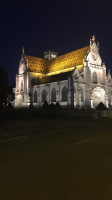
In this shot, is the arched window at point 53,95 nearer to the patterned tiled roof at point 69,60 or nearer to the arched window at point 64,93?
the arched window at point 64,93

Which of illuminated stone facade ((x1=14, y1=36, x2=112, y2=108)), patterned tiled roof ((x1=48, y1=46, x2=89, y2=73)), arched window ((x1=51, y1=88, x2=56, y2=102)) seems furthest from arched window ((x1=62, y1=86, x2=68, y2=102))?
patterned tiled roof ((x1=48, y1=46, x2=89, y2=73))

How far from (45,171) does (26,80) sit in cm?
6203

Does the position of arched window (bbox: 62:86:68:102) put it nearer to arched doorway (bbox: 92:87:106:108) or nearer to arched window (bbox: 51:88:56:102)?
arched window (bbox: 51:88:56:102)

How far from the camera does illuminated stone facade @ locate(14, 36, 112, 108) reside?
174 feet

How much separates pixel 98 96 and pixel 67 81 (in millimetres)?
14467

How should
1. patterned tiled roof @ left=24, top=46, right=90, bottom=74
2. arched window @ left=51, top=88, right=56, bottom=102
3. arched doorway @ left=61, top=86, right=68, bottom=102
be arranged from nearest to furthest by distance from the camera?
1. arched doorway @ left=61, top=86, right=68, bottom=102
2. arched window @ left=51, top=88, right=56, bottom=102
3. patterned tiled roof @ left=24, top=46, right=90, bottom=74

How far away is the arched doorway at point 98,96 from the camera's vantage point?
60438 millimetres

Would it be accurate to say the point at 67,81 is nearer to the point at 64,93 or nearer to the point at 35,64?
the point at 64,93

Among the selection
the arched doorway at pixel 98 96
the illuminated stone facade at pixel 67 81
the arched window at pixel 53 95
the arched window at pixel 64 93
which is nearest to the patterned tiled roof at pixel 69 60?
the illuminated stone facade at pixel 67 81

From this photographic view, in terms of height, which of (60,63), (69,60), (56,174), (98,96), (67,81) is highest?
(69,60)

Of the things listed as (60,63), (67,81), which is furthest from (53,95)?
(60,63)

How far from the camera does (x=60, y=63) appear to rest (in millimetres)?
66000

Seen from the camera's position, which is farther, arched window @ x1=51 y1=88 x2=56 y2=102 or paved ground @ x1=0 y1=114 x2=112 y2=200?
arched window @ x1=51 y1=88 x2=56 y2=102

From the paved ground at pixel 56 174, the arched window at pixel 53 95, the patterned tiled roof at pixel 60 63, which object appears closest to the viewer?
the paved ground at pixel 56 174
